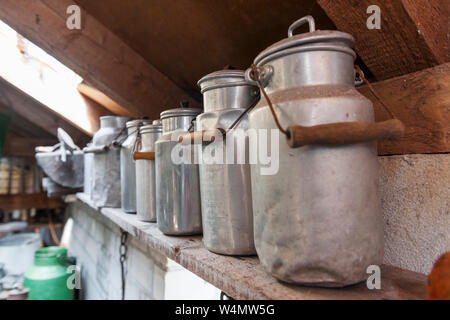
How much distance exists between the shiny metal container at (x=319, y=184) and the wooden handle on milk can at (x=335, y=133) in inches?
1.2

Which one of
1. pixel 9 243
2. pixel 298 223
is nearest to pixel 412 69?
pixel 298 223

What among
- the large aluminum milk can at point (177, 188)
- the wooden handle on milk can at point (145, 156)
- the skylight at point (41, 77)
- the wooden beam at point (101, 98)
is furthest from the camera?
the skylight at point (41, 77)

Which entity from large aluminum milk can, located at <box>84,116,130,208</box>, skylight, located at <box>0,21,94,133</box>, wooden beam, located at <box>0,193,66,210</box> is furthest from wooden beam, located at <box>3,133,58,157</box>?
large aluminum milk can, located at <box>84,116,130,208</box>

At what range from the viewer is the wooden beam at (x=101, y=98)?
5.62 feet

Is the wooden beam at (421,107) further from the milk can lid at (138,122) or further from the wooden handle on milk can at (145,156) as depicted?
the milk can lid at (138,122)

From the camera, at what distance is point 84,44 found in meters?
1.14

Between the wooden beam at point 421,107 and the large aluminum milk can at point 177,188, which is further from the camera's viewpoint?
the large aluminum milk can at point 177,188

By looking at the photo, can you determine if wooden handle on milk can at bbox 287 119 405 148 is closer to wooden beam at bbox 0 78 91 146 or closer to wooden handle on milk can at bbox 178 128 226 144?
wooden handle on milk can at bbox 178 128 226 144

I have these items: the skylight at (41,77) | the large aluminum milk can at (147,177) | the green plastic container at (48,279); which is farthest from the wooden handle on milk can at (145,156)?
the green plastic container at (48,279)

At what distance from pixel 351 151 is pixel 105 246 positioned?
2.20 m

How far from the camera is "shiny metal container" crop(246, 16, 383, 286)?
42 cm

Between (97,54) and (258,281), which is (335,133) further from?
(97,54)

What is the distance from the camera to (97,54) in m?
1.16

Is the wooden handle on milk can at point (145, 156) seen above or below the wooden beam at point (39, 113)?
below
